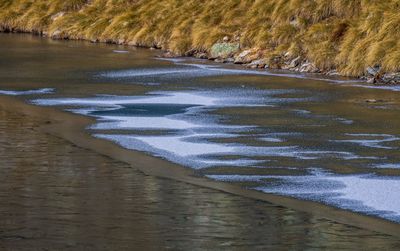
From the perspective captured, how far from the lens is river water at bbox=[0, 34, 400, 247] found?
10.7 m

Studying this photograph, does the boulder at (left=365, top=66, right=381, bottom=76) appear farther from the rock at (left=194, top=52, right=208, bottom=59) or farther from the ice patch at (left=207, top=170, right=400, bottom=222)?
the ice patch at (left=207, top=170, right=400, bottom=222)

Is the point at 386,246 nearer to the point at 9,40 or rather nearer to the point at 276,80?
the point at 276,80

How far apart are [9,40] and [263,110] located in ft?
59.9

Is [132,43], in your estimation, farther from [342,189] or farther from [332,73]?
[342,189]

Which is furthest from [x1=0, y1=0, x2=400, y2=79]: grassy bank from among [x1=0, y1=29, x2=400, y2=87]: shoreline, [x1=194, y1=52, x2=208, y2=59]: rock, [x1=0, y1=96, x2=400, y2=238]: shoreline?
[x1=0, y1=96, x2=400, y2=238]: shoreline

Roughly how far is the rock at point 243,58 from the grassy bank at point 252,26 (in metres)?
0.15

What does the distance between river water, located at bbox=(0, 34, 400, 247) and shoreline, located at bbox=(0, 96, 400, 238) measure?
16cm

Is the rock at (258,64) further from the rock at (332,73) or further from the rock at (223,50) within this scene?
the rock at (332,73)

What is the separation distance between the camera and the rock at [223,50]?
2614 cm

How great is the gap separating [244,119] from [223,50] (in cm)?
1133

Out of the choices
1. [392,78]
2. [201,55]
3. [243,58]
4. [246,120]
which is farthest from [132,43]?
[246,120]

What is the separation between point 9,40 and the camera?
33.1 metres

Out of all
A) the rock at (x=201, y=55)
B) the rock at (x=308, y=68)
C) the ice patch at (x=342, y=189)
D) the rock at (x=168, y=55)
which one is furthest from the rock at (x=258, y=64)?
the ice patch at (x=342, y=189)

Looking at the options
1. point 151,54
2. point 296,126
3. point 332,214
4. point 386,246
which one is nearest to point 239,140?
point 296,126
